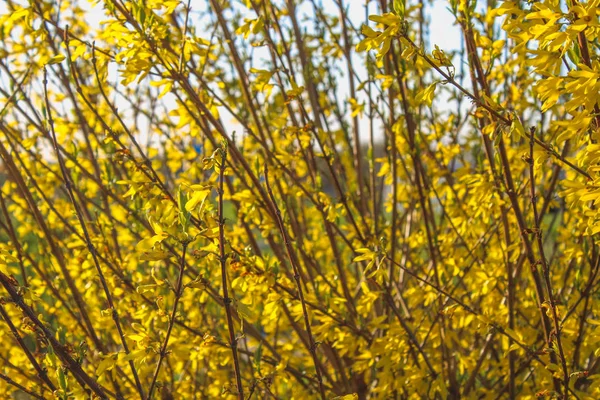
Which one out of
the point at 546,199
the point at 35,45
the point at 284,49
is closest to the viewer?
the point at 546,199

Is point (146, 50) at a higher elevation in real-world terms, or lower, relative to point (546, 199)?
higher

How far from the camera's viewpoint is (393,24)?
157cm

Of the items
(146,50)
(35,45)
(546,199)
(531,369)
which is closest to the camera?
(146,50)

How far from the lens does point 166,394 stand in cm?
237

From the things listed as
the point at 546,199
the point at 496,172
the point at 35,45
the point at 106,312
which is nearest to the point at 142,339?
the point at 106,312

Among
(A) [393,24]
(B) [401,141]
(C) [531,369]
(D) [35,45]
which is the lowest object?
(C) [531,369]

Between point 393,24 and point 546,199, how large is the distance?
104cm

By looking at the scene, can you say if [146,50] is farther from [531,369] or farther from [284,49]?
[531,369]

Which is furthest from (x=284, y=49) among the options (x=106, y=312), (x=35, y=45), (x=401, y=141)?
(x=106, y=312)

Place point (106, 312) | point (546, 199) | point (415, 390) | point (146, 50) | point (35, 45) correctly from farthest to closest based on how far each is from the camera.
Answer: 1. point (35, 45)
2. point (415, 390)
3. point (546, 199)
4. point (146, 50)
5. point (106, 312)

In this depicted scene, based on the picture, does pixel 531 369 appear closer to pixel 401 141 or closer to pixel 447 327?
pixel 447 327

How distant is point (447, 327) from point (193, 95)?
140 centimetres

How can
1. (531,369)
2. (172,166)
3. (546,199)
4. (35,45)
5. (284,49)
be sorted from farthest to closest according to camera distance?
(172,166) < (35,45) < (284,49) < (531,369) < (546,199)

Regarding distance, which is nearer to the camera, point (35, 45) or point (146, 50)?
point (146, 50)
